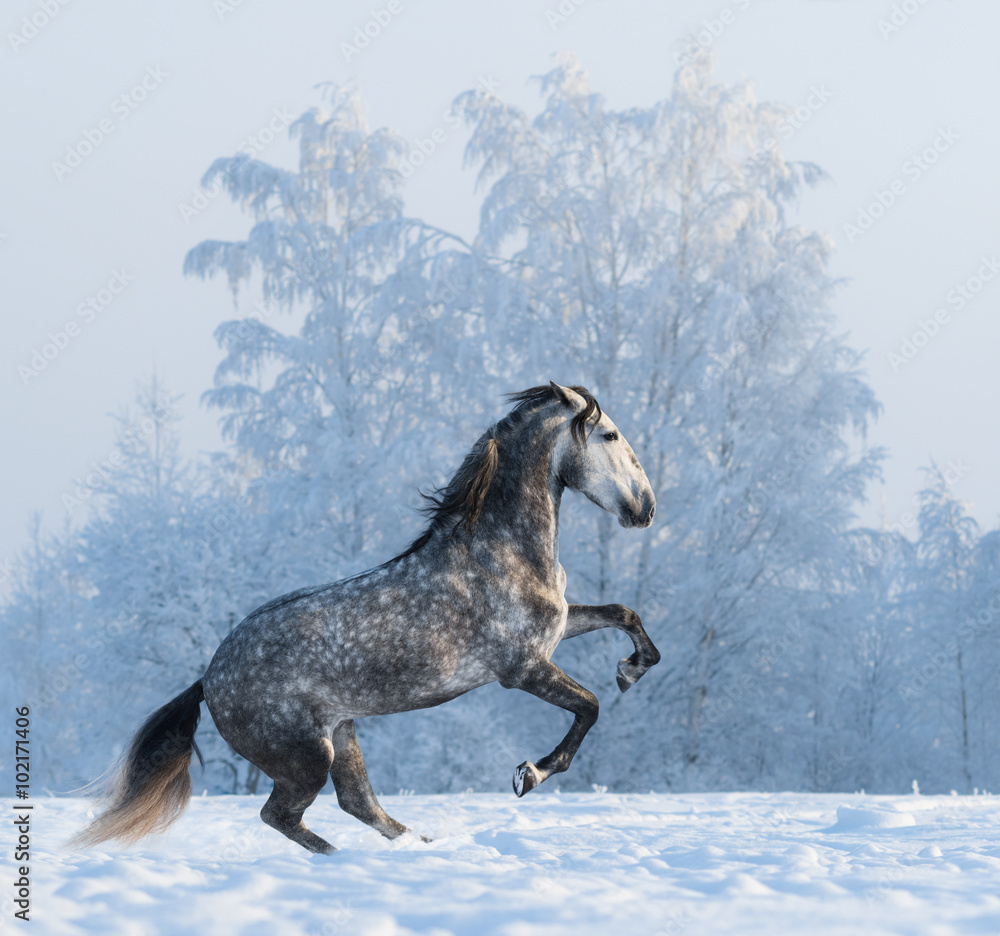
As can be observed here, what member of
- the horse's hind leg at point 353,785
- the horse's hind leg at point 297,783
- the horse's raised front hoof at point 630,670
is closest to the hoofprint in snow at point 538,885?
the horse's hind leg at point 353,785

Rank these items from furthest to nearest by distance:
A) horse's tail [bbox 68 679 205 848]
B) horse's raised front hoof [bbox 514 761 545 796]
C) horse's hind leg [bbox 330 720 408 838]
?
1. horse's hind leg [bbox 330 720 408 838]
2. horse's tail [bbox 68 679 205 848]
3. horse's raised front hoof [bbox 514 761 545 796]

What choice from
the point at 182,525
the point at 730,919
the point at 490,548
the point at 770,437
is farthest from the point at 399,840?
the point at 182,525

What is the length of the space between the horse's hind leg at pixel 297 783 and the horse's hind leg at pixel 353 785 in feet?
0.84


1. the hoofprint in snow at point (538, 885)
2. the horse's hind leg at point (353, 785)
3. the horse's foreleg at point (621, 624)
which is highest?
the horse's foreleg at point (621, 624)

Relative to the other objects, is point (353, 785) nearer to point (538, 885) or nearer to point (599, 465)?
point (538, 885)

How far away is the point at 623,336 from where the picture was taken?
16.7 meters

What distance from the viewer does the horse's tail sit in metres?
4.25

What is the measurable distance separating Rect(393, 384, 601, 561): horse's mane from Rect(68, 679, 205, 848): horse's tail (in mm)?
1254

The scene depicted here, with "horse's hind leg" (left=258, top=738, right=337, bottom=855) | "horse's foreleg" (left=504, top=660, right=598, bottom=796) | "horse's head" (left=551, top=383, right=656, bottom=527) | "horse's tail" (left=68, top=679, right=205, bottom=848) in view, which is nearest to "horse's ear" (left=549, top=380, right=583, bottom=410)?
"horse's head" (left=551, top=383, right=656, bottom=527)

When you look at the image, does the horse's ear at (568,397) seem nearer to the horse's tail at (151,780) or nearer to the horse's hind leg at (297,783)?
the horse's hind leg at (297,783)

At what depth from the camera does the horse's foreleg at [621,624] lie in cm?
434

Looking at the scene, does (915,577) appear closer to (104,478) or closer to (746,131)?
(746,131)

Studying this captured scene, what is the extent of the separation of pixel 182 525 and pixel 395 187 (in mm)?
7940

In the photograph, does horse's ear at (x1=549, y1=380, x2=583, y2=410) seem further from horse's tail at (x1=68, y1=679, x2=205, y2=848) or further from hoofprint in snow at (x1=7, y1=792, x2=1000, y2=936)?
horse's tail at (x1=68, y1=679, x2=205, y2=848)
